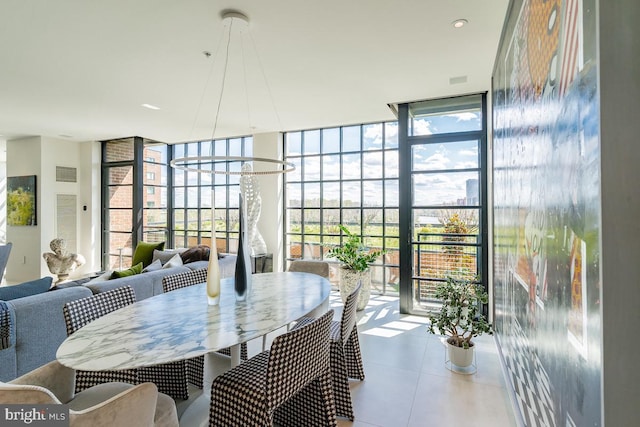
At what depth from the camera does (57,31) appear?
2.65m

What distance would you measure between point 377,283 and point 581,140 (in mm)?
4801

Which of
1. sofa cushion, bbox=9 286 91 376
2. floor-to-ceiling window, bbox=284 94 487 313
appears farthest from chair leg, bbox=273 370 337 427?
floor-to-ceiling window, bbox=284 94 487 313

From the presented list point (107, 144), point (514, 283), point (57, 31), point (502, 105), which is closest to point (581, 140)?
point (514, 283)

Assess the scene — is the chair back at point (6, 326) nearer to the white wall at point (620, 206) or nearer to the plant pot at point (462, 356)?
the white wall at point (620, 206)

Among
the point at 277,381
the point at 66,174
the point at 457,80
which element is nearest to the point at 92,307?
the point at 277,381

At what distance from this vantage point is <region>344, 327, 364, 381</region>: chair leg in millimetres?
2691

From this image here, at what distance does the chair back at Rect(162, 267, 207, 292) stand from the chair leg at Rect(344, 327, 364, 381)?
1501mm

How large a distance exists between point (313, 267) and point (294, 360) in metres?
2.15

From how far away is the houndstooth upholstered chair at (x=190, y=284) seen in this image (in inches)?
102

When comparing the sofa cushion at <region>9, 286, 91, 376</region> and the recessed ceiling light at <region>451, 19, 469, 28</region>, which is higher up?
the recessed ceiling light at <region>451, 19, 469, 28</region>

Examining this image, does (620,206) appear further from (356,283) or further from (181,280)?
(356,283)

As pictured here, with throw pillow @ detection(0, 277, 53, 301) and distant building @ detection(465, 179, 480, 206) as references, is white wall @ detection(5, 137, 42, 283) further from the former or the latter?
distant building @ detection(465, 179, 480, 206)

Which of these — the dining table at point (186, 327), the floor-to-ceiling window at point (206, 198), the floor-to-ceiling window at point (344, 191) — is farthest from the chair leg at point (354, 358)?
the floor-to-ceiling window at point (206, 198)

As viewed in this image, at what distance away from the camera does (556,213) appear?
109cm
